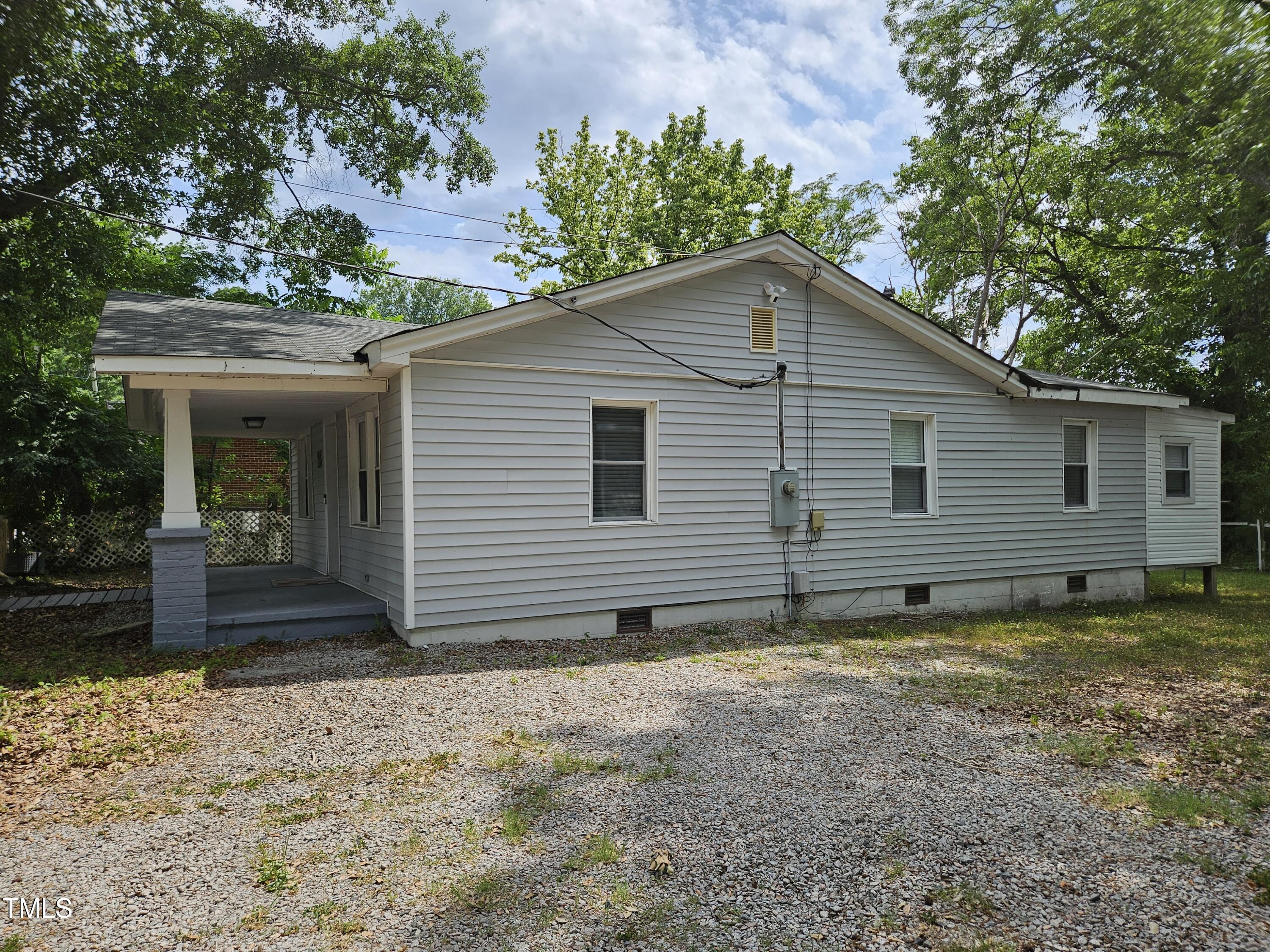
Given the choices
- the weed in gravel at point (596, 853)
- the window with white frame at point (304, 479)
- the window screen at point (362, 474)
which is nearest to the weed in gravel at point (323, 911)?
the weed in gravel at point (596, 853)

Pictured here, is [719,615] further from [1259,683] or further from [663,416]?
[1259,683]

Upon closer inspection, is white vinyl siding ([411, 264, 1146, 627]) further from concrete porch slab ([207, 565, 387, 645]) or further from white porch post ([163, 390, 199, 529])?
white porch post ([163, 390, 199, 529])

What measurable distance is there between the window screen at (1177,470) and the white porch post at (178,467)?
14.6 metres

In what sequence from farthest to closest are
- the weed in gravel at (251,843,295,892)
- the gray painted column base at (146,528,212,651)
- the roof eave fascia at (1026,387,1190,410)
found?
1. the roof eave fascia at (1026,387,1190,410)
2. the gray painted column base at (146,528,212,651)
3. the weed in gravel at (251,843,295,892)

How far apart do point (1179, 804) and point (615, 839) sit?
10.1ft

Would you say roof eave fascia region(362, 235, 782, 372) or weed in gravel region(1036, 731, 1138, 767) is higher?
roof eave fascia region(362, 235, 782, 372)

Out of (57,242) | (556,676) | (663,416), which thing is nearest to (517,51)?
(57,242)

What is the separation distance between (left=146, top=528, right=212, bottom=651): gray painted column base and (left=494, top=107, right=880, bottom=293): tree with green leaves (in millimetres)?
19092

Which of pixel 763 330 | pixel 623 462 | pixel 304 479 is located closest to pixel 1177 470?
pixel 763 330

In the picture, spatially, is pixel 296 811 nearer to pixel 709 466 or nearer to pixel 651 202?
pixel 709 466

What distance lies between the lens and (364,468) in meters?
9.42

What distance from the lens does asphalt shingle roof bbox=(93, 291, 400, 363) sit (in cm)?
698

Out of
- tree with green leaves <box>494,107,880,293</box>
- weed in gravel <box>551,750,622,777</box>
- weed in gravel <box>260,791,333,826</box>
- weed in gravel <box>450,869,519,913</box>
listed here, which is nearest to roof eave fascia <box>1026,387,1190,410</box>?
weed in gravel <box>551,750,622,777</box>

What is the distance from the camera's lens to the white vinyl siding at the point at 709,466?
7535 mm
